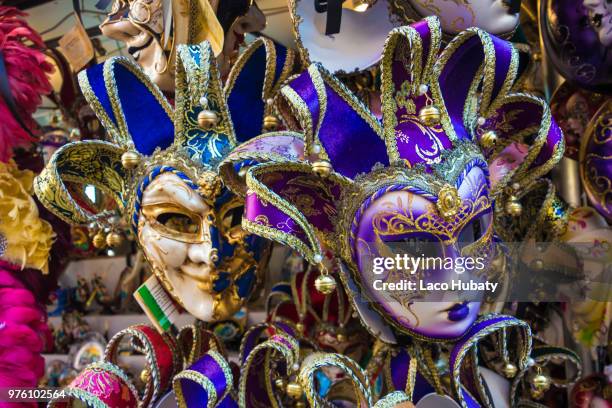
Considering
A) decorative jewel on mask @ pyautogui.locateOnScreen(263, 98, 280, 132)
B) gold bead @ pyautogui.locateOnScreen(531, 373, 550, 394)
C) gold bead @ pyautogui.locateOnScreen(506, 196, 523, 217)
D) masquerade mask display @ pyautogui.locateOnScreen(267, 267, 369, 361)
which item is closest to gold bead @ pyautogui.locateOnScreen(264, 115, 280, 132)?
decorative jewel on mask @ pyautogui.locateOnScreen(263, 98, 280, 132)

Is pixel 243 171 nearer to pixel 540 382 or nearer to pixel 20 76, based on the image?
pixel 540 382

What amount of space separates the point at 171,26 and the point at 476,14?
43 cm

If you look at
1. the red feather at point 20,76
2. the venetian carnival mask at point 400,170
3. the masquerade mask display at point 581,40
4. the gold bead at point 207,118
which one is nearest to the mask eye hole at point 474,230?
the venetian carnival mask at point 400,170

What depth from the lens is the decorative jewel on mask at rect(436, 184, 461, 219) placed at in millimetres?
611

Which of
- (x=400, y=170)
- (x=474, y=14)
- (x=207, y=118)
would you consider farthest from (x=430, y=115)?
(x=207, y=118)

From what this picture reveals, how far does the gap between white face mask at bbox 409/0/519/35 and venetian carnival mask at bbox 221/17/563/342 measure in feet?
0.29

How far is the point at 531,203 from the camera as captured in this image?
831 mm

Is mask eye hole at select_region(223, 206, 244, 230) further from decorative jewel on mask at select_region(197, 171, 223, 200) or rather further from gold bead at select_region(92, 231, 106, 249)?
gold bead at select_region(92, 231, 106, 249)

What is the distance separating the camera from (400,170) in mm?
639

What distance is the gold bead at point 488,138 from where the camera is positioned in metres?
0.69

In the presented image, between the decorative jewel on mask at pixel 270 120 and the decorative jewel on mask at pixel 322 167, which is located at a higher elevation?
the decorative jewel on mask at pixel 322 167

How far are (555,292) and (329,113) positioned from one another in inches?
15.2

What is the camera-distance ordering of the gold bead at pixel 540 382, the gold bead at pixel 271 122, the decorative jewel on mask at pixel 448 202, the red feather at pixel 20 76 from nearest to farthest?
the decorative jewel on mask at pixel 448 202, the gold bead at pixel 540 382, the gold bead at pixel 271 122, the red feather at pixel 20 76

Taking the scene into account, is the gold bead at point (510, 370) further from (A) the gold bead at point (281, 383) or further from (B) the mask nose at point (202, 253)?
(B) the mask nose at point (202, 253)
